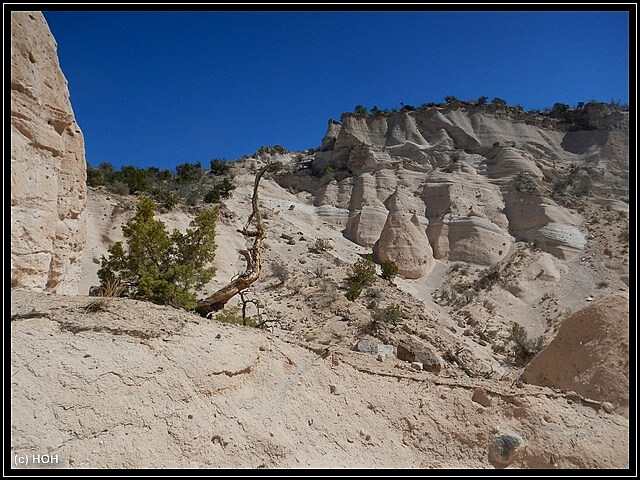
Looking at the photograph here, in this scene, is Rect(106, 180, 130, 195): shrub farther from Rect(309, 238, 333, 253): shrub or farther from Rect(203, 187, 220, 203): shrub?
Rect(309, 238, 333, 253): shrub

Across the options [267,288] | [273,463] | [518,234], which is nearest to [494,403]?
[273,463]

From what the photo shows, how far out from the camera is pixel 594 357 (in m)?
4.77

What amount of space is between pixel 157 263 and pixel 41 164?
4.35 m

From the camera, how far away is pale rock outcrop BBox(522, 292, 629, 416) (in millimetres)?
4398

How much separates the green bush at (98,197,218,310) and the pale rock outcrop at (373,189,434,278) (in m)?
14.1

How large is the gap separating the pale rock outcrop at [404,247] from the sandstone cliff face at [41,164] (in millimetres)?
17918

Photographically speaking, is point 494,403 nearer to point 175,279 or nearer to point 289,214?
point 175,279

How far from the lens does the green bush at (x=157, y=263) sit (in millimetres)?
8672

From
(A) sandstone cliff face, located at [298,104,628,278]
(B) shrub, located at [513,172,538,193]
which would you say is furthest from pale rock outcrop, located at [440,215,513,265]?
(B) shrub, located at [513,172,538,193]

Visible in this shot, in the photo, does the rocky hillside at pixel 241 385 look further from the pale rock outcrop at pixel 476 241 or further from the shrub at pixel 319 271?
the pale rock outcrop at pixel 476 241

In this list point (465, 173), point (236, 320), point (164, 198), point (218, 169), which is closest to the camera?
point (236, 320)

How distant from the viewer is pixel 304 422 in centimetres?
456

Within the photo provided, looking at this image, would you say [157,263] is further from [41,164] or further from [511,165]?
[511,165]

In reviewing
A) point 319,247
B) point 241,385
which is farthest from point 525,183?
point 241,385
